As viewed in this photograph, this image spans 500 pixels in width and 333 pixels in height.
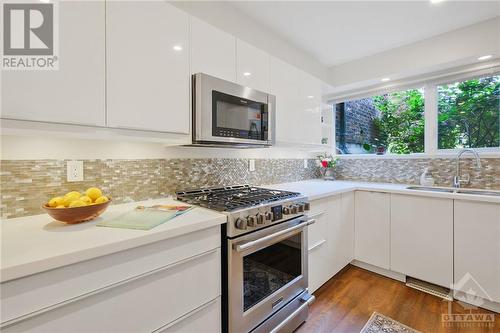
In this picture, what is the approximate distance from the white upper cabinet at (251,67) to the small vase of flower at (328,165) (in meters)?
1.60

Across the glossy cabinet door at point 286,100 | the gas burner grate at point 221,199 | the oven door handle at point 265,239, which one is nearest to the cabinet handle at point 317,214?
the oven door handle at point 265,239

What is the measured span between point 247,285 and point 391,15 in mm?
2436

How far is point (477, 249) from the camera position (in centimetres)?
180

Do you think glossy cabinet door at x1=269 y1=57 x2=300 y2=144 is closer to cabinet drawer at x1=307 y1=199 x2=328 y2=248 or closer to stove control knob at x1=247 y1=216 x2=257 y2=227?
cabinet drawer at x1=307 y1=199 x2=328 y2=248

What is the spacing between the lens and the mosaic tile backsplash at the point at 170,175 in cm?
114

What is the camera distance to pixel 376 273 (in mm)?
2393

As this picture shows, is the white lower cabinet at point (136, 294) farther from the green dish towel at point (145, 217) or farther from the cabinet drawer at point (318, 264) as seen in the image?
the cabinet drawer at point (318, 264)

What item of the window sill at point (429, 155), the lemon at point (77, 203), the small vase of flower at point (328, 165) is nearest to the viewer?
the lemon at point (77, 203)

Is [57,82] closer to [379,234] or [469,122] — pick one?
[379,234]

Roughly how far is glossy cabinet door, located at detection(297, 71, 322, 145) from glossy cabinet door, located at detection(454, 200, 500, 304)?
4.51 ft

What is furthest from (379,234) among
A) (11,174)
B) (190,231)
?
(11,174)

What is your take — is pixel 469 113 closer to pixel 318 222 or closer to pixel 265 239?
pixel 318 222

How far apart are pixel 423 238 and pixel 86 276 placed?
2.51 metres

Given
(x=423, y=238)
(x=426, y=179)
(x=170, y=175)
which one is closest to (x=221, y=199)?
(x=170, y=175)
